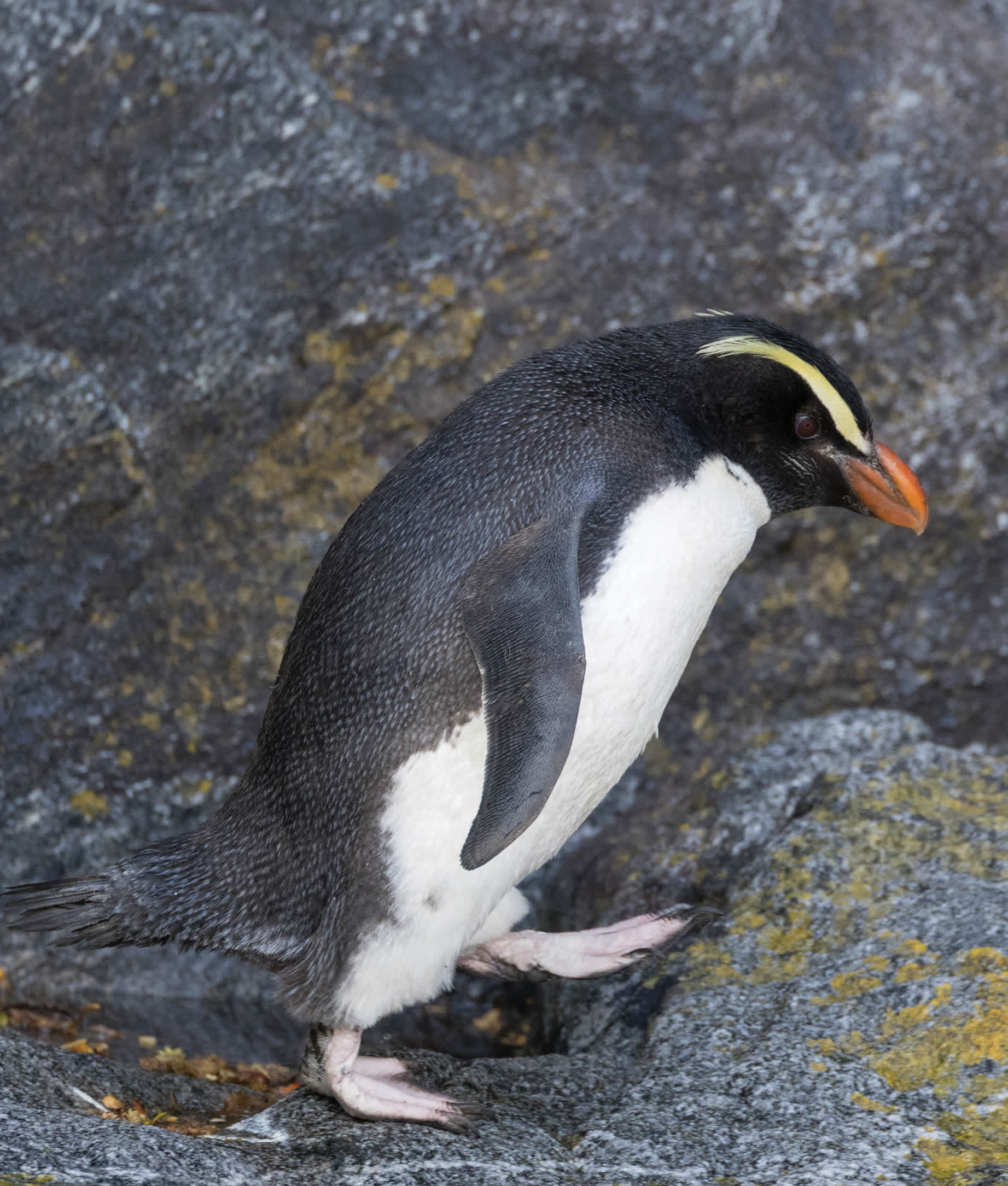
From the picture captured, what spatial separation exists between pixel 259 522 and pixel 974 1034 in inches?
74.1

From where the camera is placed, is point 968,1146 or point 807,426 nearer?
point 968,1146

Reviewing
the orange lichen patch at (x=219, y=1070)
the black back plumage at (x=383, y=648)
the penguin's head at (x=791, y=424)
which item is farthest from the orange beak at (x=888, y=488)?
the orange lichen patch at (x=219, y=1070)

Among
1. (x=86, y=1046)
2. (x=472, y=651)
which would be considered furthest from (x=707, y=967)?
(x=86, y=1046)

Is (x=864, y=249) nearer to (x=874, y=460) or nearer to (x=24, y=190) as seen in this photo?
(x=874, y=460)

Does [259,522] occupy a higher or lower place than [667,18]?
lower

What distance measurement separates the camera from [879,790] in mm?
2734

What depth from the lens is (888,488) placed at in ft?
7.41

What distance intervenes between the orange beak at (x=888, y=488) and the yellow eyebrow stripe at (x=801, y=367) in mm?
58

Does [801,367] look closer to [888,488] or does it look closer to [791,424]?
[791,424]

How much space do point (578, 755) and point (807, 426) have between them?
63cm

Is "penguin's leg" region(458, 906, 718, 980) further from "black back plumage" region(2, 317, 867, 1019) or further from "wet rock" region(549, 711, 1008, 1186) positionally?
"black back plumage" region(2, 317, 867, 1019)

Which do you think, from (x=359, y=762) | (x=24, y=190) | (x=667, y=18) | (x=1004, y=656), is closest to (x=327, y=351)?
(x=24, y=190)

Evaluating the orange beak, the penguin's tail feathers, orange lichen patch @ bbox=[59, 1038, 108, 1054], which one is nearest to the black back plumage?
the penguin's tail feathers

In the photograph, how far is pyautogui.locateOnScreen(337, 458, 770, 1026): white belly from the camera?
2.03m
